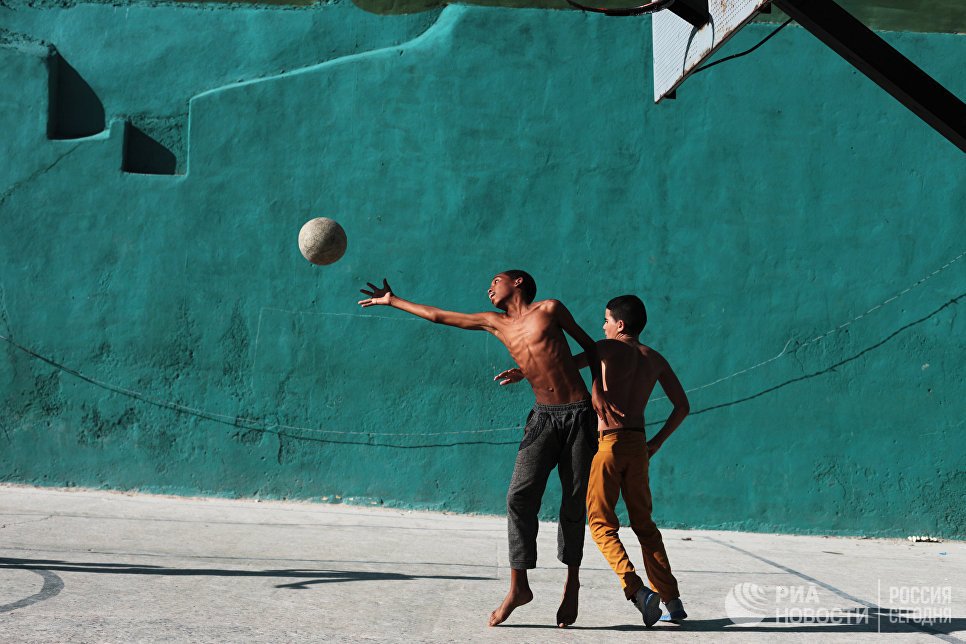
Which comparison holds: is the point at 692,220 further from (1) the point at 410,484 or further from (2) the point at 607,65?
(1) the point at 410,484

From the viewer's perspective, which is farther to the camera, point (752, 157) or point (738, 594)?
point (752, 157)

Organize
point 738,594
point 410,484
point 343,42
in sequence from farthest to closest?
point 343,42 < point 410,484 < point 738,594

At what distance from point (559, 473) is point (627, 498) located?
0.46m

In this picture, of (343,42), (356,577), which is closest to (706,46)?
(356,577)

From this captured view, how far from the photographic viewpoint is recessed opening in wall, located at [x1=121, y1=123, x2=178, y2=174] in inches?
346

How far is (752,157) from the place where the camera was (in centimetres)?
861

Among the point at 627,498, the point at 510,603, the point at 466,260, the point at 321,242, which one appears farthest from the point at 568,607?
the point at 466,260

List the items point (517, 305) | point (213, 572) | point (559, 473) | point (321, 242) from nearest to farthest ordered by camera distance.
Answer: point (559, 473) < point (517, 305) < point (213, 572) < point (321, 242)

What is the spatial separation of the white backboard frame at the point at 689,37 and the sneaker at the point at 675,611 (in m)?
2.81

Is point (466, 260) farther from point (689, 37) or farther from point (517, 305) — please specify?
point (517, 305)

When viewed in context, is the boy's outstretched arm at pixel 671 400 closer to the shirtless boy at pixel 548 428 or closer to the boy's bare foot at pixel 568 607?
the shirtless boy at pixel 548 428

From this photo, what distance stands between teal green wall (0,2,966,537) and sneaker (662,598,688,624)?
13.6 ft

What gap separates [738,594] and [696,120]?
199 inches

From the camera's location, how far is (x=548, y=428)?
14.2 ft
